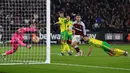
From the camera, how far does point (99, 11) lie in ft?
125

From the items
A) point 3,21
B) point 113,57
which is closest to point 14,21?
point 3,21

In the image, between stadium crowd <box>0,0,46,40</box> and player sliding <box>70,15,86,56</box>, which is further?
player sliding <box>70,15,86,56</box>

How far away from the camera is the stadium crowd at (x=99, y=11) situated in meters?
35.3

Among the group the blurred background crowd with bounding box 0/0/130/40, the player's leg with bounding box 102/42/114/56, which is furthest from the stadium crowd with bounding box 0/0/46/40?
the blurred background crowd with bounding box 0/0/130/40

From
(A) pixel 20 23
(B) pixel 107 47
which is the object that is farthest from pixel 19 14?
(B) pixel 107 47

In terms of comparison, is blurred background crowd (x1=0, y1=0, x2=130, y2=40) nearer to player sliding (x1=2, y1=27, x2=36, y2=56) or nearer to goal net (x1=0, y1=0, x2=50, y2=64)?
goal net (x1=0, y1=0, x2=50, y2=64)

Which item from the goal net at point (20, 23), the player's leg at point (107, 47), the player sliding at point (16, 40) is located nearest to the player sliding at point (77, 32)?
the player's leg at point (107, 47)

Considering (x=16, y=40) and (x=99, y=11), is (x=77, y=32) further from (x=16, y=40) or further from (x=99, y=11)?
(x=99, y=11)

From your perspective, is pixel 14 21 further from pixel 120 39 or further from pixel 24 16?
pixel 120 39

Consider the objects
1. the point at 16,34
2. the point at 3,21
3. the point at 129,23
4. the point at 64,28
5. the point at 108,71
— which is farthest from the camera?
the point at 129,23

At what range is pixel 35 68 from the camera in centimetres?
1309

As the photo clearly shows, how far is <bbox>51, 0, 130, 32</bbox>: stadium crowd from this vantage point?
35312mm

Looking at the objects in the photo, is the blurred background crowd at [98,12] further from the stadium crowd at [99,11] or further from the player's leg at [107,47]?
the player's leg at [107,47]

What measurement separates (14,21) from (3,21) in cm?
55
